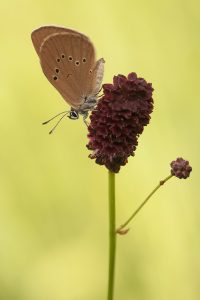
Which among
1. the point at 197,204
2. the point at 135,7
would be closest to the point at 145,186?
the point at 197,204

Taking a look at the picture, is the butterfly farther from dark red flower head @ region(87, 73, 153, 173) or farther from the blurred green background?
the blurred green background

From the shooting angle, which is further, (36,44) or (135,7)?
(135,7)

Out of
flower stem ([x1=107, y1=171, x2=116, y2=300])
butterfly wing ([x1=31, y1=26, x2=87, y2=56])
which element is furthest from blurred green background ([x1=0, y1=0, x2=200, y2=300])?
butterfly wing ([x1=31, y1=26, x2=87, y2=56])

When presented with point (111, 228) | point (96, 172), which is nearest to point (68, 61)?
point (111, 228)

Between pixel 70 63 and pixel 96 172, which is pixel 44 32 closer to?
pixel 70 63

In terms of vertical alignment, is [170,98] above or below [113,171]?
above

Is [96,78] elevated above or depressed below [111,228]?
above

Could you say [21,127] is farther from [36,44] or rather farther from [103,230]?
[36,44]
